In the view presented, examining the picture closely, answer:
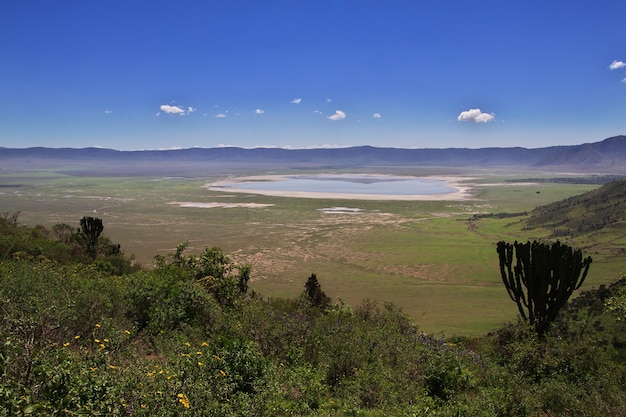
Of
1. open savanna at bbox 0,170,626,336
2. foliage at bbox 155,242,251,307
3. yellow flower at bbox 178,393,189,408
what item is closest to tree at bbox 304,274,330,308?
foliage at bbox 155,242,251,307

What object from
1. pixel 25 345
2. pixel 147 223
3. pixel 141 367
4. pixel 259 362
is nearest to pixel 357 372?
pixel 259 362

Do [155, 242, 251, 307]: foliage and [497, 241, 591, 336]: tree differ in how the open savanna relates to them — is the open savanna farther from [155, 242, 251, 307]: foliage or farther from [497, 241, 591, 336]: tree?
[497, 241, 591, 336]: tree

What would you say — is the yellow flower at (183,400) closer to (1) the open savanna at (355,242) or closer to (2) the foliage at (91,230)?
(1) the open savanna at (355,242)

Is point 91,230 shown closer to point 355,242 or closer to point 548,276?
point 548,276

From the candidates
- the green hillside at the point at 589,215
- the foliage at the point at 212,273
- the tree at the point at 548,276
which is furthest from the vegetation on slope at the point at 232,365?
the green hillside at the point at 589,215

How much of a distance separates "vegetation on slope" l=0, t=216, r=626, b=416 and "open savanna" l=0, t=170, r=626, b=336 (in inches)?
634

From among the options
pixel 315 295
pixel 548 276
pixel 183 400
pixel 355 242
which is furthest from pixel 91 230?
pixel 355 242

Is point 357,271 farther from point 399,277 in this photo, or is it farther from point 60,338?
point 60,338

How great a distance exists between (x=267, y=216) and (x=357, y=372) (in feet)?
245

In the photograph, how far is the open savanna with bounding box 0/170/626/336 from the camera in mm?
38056

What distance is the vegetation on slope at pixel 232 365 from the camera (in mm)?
5731

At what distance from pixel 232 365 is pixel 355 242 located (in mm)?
53386

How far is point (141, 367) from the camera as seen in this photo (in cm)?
699

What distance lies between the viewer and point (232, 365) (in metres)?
8.45
